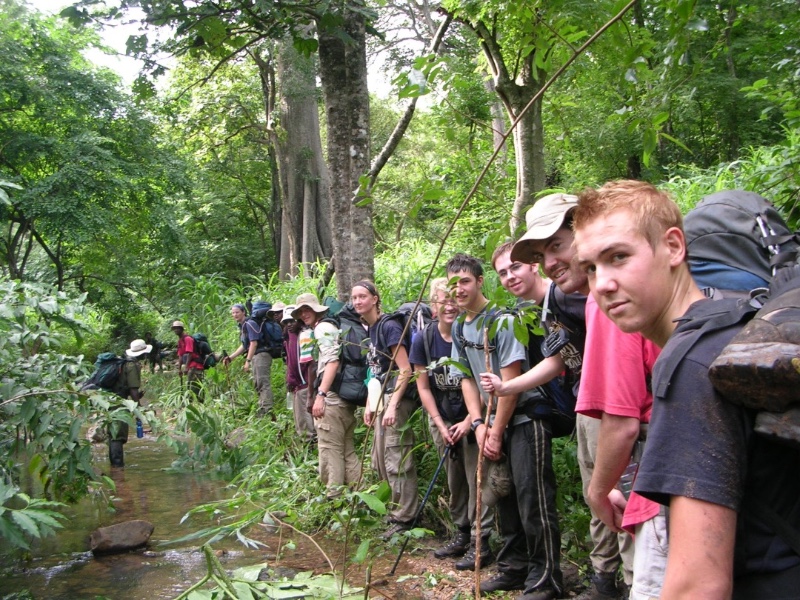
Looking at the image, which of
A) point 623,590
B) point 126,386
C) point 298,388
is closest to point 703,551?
point 623,590

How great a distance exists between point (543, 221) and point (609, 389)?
778mm

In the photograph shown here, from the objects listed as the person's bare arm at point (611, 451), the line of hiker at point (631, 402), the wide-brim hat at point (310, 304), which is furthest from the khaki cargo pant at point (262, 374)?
the person's bare arm at point (611, 451)

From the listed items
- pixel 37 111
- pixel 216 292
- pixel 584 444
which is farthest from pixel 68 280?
pixel 584 444

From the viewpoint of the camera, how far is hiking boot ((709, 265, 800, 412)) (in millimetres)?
1087

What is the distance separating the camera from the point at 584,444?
3.62 meters

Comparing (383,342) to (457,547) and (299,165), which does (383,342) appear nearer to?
(457,547)

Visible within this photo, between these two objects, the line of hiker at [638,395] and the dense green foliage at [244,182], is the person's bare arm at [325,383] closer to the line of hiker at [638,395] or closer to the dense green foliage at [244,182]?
the dense green foliage at [244,182]

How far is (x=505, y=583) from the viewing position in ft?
14.5

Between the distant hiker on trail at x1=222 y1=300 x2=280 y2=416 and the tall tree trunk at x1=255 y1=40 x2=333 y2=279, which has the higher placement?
the tall tree trunk at x1=255 y1=40 x2=333 y2=279

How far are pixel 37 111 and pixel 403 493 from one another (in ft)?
56.9

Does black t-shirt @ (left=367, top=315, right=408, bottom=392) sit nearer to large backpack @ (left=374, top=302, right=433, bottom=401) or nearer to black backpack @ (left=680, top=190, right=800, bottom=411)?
large backpack @ (left=374, top=302, right=433, bottom=401)

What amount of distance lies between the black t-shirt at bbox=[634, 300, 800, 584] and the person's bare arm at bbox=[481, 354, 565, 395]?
240cm

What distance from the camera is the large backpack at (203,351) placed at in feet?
40.9

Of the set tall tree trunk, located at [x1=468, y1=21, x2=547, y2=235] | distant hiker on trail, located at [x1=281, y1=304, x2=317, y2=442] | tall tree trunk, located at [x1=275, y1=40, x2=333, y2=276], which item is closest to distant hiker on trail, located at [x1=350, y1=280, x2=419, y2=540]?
distant hiker on trail, located at [x1=281, y1=304, x2=317, y2=442]
